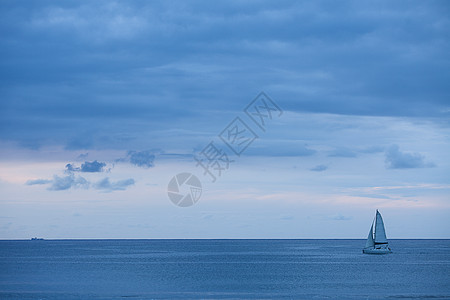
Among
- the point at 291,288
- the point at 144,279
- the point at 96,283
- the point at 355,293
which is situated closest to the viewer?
the point at 355,293

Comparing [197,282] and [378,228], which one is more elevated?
[378,228]

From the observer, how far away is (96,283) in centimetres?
9712

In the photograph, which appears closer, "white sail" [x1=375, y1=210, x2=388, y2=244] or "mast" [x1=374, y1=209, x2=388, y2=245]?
"mast" [x1=374, y1=209, x2=388, y2=245]

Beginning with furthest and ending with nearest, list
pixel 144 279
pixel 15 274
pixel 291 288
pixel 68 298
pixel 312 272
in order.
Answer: pixel 312 272, pixel 15 274, pixel 144 279, pixel 291 288, pixel 68 298

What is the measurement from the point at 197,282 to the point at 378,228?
8154cm

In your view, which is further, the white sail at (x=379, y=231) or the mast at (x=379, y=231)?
the white sail at (x=379, y=231)

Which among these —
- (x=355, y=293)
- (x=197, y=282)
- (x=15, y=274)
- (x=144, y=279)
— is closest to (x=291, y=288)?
(x=355, y=293)

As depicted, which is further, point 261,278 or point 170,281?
point 261,278

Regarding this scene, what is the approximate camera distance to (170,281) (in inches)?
3996

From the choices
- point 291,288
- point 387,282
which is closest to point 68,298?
point 291,288

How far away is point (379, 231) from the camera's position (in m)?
167

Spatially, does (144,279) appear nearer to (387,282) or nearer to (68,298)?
(68,298)

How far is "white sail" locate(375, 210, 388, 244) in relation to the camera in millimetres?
162663

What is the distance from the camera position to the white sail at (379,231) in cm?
16266
